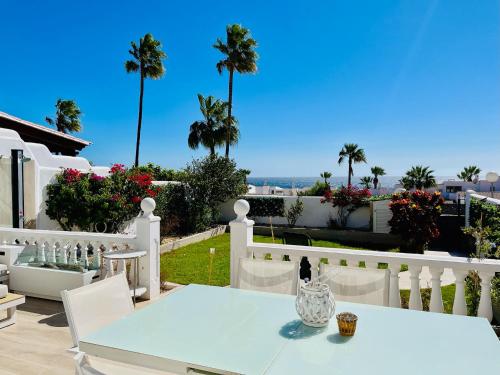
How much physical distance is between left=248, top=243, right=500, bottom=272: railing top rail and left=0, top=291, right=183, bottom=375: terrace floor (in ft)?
7.07

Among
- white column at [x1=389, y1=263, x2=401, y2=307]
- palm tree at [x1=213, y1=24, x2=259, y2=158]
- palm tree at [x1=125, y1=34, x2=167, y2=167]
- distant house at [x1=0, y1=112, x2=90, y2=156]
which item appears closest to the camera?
white column at [x1=389, y1=263, x2=401, y2=307]

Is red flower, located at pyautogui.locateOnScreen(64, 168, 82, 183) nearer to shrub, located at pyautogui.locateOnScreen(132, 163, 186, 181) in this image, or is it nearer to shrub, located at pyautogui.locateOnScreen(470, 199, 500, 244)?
shrub, located at pyautogui.locateOnScreen(470, 199, 500, 244)

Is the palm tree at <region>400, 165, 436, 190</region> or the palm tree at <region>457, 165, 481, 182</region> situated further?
the palm tree at <region>457, 165, 481, 182</region>

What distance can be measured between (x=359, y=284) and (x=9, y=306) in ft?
13.0

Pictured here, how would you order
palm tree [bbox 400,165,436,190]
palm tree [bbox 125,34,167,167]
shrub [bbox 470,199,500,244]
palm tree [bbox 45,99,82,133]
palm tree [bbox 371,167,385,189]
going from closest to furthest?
shrub [bbox 470,199,500,244], palm tree [bbox 125,34,167,167], palm tree [bbox 45,99,82,133], palm tree [bbox 400,165,436,190], palm tree [bbox 371,167,385,189]

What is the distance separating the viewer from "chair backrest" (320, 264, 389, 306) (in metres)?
2.73

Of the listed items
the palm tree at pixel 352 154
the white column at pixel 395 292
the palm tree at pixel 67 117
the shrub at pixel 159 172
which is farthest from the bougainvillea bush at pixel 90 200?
the palm tree at pixel 352 154

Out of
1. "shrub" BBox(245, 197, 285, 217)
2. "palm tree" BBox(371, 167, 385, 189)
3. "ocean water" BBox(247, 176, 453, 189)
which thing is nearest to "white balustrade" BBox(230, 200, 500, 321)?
"shrub" BBox(245, 197, 285, 217)

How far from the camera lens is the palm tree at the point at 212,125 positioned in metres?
21.6

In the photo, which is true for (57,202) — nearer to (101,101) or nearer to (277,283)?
(277,283)

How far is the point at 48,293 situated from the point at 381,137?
31429 mm

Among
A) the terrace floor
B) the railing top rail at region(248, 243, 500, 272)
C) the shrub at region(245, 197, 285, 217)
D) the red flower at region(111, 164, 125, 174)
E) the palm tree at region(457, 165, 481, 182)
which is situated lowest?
the terrace floor

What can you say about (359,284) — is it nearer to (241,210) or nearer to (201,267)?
(241,210)

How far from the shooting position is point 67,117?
2408cm
